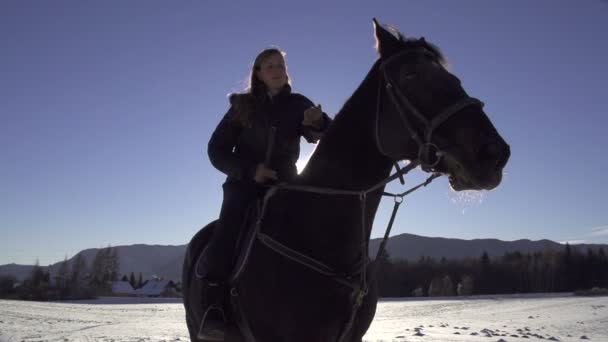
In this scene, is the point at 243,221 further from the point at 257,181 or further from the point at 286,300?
the point at 286,300

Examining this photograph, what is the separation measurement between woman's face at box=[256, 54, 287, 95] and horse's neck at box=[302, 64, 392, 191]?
1.01m

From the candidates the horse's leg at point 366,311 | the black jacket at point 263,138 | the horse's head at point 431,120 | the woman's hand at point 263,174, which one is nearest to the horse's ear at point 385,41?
the horse's head at point 431,120

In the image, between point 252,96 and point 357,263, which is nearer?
point 357,263

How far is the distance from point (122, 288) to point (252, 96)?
13151 cm

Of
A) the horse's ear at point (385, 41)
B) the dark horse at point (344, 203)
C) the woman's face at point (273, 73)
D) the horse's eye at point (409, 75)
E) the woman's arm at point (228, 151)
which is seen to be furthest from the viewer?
the woman's face at point (273, 73)

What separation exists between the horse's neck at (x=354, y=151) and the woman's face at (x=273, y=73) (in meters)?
1.01

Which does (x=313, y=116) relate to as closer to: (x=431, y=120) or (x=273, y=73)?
(x=273, y=73)

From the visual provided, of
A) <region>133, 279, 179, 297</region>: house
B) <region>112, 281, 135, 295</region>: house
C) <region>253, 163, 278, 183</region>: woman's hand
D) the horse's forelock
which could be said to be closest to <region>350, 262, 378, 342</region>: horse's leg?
<region>253, 163, 278, 183</region>: woman's hand

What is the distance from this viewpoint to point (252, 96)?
14.3 feet

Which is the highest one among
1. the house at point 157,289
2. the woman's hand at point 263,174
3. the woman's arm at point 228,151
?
the woman's arm at point 228,151

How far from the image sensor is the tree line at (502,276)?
91.8 metres

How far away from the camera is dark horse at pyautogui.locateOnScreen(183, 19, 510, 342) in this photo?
128 inches

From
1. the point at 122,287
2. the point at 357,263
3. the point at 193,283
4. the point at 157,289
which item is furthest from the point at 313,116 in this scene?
the point at 122,287

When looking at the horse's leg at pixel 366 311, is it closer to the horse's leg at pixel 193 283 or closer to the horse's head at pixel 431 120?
the horse's head at pixel 431 120
